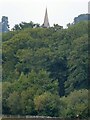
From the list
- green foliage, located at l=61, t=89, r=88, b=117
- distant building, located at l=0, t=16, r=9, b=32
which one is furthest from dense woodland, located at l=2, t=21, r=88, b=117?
distant building, located at l=0, t=16, r=9, b=32

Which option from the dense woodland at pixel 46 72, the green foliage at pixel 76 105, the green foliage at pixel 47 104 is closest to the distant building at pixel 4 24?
the dense woodland at pixel 46 72

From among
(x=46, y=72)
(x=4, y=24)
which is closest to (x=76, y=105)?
(x=46, y=72)

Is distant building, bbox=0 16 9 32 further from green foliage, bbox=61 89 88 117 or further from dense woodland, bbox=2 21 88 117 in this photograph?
green foliage, bbox=61 89 88 117

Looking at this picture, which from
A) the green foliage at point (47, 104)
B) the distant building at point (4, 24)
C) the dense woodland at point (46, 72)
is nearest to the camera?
the green foliage at point (47, 104)

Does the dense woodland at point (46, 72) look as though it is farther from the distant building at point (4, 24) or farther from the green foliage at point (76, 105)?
the distant building at point (4, 24)

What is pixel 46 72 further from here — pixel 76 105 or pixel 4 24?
pixel 4 24

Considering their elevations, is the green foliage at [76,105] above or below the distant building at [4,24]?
below

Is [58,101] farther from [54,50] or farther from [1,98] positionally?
[54,50]

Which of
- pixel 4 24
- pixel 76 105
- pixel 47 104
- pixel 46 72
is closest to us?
pixel 76 105

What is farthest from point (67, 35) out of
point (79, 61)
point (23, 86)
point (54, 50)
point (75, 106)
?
point (75, 106)
